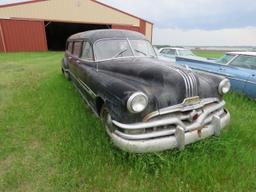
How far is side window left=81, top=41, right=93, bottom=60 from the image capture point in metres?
4.56

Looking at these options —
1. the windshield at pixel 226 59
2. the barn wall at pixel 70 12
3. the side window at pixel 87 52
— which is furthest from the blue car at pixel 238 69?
the barn wall at pixel 70 12

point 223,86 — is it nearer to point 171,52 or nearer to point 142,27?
point 171,52

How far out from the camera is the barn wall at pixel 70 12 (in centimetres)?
2020

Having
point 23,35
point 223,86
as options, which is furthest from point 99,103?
point 23,35

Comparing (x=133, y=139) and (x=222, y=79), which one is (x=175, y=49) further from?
(x=133, y=139)

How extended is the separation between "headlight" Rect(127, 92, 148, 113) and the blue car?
394 cm

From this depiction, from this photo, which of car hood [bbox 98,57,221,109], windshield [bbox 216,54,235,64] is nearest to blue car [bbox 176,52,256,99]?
windshield [bbox 216,54,235,64]

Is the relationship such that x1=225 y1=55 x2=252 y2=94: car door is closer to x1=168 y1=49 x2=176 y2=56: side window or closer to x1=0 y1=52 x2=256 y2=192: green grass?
x1=0 y1=52 x2=256 y2=192: green grass

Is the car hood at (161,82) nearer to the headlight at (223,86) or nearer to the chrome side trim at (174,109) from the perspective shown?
the chrome side trim at (174,109)

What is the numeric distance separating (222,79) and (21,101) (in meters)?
5.13

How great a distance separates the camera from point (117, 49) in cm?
444

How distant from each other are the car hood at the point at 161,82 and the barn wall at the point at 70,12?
20.5 metres

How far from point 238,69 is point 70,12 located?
1997cm

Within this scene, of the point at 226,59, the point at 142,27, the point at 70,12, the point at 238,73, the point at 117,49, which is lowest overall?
the point at 142,27
